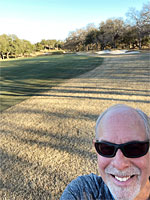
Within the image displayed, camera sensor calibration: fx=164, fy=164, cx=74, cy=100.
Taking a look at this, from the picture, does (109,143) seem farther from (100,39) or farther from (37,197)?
(100,39)

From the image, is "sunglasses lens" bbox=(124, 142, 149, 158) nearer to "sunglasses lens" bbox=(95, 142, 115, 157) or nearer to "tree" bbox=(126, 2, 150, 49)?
"sunglasses lens" bbox=(95, 142, 115, 157)

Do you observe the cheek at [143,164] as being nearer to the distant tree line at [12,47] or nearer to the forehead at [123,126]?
the forehead at [123,126]

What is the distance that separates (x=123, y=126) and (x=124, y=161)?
8.4 inches

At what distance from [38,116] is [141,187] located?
4.63 meters

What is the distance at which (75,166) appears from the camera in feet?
9.83

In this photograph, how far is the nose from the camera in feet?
3.33

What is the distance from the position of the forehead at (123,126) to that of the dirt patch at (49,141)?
185 cm

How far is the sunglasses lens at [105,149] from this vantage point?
1.05 metres

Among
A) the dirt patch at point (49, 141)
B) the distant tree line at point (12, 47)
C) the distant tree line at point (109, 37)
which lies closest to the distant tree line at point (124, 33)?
the distant tree line at point (109, 37)

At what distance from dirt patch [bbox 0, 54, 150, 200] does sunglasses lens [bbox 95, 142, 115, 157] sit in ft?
5.73

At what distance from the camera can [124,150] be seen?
1030 mm

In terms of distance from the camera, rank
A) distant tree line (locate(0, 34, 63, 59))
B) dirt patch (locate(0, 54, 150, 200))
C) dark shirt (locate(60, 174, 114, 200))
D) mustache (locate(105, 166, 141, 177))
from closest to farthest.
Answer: mustache (locate(105, 166, 141, 177)) < dark shirt (locate(60, 174, 114, 200)) < dirt patch (locate(0, 54, 150, 200)) < distant tree line (locate(0, 34, 63, 59))

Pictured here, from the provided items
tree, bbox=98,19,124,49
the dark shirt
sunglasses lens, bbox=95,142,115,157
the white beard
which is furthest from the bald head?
tree, bbox=98,19,124,49

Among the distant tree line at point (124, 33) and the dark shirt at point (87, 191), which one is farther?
the distant tree line at point (124, 33)
